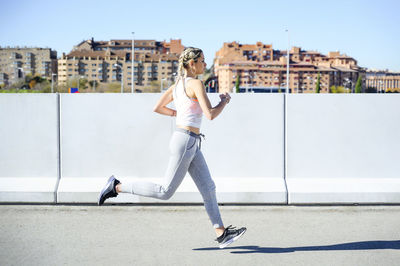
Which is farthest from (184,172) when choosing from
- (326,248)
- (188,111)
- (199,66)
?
(326,248)

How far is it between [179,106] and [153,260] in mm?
1255

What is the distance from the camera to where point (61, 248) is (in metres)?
4.58

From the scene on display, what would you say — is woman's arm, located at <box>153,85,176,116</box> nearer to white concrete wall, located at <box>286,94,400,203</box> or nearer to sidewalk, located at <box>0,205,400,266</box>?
sidewalk, located at <box>0,205,400,266</box>

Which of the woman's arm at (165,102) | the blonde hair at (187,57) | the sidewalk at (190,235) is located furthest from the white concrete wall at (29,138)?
the blonde hair at (187,57)

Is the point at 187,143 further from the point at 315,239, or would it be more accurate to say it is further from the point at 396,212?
the point at 396,212

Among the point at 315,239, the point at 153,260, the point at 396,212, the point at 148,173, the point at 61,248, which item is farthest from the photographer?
the point at 148,173

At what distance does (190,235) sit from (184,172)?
2.54ft

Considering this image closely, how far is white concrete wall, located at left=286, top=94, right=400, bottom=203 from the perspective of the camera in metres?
6.70

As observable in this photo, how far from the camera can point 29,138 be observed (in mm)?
6762

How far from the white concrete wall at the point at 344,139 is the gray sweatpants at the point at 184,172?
2209mm

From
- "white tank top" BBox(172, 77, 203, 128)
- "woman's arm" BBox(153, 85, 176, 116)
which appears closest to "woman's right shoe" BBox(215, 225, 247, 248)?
"white tank top" BBox(172, 77, 203, 128)

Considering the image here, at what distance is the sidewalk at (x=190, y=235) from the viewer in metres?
4.30

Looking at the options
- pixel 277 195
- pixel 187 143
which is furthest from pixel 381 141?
pixel 187 143

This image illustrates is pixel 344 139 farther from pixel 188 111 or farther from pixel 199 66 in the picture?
pixel 188 111
